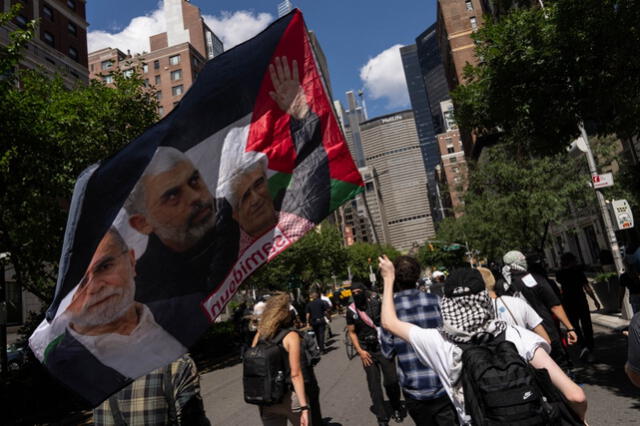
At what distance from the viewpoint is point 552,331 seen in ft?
19.0

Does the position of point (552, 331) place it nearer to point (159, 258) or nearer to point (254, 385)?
point (254, 385)

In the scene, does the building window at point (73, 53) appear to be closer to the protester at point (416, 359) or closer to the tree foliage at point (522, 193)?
the tree foliage at point (522, 193)

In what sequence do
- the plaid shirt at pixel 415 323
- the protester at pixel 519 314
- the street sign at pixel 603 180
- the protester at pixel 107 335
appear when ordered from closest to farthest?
the protester at pixel 107 335 → the plaid shirt at pixel 415 323 → the protester at pixel 519 314 → the street sign at pixel 603 180

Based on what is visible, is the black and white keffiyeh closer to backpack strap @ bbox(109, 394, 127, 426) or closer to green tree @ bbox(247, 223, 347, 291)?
backpack strap @ bbox(109, 394, 127, 426)

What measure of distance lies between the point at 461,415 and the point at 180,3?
95.3 m

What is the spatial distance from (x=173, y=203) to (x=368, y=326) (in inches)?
159

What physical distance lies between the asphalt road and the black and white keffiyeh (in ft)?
12.5

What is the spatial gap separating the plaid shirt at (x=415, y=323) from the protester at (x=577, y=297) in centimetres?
506

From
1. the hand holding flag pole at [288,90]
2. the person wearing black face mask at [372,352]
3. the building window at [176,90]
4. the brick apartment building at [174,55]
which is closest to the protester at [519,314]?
the person wearing black face mask at [372,352]

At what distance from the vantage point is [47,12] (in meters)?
38.8

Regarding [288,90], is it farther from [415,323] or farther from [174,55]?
[174,55]

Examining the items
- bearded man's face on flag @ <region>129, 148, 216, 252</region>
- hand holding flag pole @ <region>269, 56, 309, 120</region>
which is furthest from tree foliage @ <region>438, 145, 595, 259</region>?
bearded man's face on flag @ <region>129, 148, 216, 252</region>

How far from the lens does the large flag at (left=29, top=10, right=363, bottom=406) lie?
2.86 meters

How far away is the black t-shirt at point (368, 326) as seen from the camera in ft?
19.7
